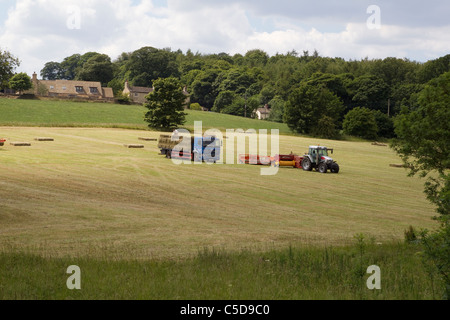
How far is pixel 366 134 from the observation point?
105 metres

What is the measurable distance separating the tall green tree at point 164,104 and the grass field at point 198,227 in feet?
134

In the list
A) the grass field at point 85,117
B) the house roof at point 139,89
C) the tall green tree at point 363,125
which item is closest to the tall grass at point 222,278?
the grass field at point 85,117

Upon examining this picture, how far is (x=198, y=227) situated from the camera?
1891 cm

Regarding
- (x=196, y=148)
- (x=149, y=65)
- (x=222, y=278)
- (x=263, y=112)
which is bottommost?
(x=196, y=148)

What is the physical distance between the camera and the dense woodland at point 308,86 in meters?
103

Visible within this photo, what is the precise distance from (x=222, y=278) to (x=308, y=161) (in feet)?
99.8

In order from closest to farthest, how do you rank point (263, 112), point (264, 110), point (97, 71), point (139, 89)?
point (263, 112)
point (264, 110)
point (97, 71)
point (139, 89)

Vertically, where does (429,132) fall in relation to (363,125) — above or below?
above

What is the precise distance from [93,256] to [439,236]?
855 cm

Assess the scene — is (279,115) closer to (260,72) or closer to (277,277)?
(260,72)

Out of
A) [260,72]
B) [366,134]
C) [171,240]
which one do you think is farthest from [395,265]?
[260,72]

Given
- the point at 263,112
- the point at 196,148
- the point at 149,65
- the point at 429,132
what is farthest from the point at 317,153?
the point at 149,65

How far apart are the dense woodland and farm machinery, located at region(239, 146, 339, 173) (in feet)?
161

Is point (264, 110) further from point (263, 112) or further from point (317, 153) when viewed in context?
point (317, 153)
